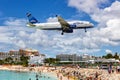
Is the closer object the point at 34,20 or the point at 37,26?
the point at 37,26

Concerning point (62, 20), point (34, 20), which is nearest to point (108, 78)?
point (62, 20)

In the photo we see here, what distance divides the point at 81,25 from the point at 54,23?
264 inches

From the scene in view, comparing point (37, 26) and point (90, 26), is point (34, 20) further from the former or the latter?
point (90, 26)

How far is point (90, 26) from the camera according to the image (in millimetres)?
71562

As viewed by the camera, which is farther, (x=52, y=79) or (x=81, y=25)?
(x=52, y=79)

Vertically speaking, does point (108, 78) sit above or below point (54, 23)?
below

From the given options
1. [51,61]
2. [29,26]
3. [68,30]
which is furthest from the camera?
[51,61]

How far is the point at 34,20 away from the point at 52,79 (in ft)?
75.9

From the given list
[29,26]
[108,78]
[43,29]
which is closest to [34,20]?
[29,26]

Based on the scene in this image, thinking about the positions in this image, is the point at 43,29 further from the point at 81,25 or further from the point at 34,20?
the point at 34,20

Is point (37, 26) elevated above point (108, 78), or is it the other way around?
point (37, 26)

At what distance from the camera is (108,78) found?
55.5 meters

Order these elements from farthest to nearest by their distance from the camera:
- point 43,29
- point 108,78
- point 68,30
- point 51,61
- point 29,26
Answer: point 51,61
point 29,26
point 43,29
point 68,30
point 108,78

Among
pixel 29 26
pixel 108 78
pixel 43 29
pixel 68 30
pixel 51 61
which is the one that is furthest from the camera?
pixel 51 61
